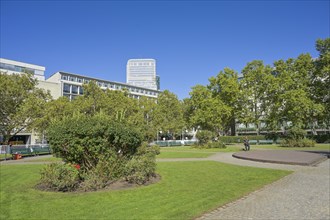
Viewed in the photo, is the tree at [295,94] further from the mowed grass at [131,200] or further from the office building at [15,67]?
the office building at [15,67]

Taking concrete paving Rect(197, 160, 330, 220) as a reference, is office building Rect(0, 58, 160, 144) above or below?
above

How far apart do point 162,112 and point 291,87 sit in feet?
92.5

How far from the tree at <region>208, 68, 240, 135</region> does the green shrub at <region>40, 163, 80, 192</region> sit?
4456 cm

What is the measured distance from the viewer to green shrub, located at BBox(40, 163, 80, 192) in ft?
28.6

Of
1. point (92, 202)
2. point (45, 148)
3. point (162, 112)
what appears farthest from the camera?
point (162, 112)

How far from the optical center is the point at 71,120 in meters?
9.82

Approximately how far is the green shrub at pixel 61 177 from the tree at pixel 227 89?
44.6 metres

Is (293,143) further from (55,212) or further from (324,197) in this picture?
(55,212)

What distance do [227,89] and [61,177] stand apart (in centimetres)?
4636

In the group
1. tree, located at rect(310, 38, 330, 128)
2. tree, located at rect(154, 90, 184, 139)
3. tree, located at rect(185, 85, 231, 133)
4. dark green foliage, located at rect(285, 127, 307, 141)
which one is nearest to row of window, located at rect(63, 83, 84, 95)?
tree, located at rect(154, 90, 184, 139)

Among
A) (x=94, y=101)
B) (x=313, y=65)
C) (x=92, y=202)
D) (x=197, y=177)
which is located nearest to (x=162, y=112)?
(x=94, y=101)

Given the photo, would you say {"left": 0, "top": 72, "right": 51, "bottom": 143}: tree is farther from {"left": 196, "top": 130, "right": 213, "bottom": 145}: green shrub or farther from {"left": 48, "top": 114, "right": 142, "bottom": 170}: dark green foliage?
{"left": 48, "top": 114, "right": 142, "bottom": 170}: dark green foliage

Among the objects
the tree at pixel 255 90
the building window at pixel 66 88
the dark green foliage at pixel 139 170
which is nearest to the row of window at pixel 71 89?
the building window at pixel 66 88

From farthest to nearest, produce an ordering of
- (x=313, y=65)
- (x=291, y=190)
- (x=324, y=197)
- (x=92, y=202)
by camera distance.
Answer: (x=313, y=65) → (x=291, y=190) → (x=324, y=197) → (x=92, y=202)
